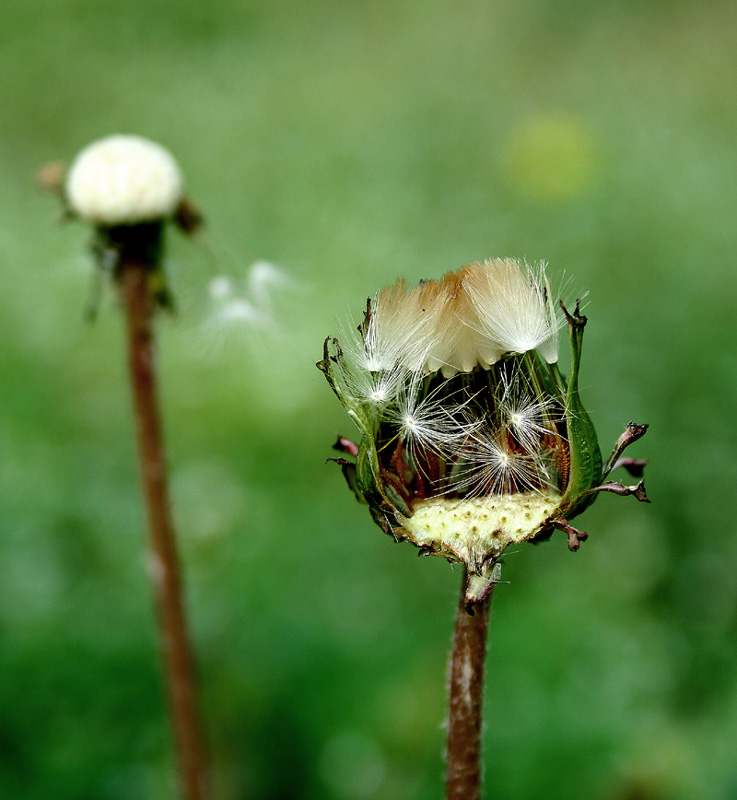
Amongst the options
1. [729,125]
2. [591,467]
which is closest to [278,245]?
[729,125]

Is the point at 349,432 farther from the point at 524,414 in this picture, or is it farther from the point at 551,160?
the point at 524,414

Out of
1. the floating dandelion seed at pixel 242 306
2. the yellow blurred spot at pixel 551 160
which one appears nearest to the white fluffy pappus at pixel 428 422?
the floating dandelion seed at pixel 242 306

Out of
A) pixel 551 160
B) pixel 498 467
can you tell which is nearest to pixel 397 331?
pixel 498 467

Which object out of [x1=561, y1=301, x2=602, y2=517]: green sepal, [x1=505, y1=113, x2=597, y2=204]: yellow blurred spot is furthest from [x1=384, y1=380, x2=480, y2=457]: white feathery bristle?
[x1=505, y1=113, x2=597, y2=204]: yellow blurred spot

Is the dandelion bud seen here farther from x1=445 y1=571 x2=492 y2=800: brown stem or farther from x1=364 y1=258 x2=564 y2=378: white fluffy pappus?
x1=445 y1=571 x2=492 y2=800: brown stem

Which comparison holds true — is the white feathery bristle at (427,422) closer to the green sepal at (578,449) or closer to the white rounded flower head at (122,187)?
the green sepal at (578,449)

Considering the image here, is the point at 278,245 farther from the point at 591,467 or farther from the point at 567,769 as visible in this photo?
the point at 591,467

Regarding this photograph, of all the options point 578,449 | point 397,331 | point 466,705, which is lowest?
point 466,705
